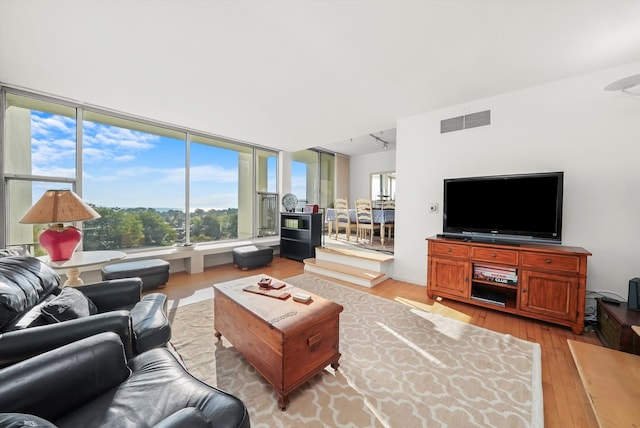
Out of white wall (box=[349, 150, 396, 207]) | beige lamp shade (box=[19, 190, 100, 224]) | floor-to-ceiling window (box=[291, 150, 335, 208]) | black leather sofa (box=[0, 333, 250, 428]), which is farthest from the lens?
white wall (box=[349, 150, 396, 207])

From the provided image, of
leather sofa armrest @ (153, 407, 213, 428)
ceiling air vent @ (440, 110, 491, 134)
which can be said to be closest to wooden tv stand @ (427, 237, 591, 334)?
ceiling air vent @ (440, 110, 491, 134)

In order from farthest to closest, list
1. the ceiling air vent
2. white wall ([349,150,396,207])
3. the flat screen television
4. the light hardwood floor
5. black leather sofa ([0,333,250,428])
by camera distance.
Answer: white wall ([349,150,396,207]) → the ceiling air vent → the flat screen television → the light hardwood floor → black leather sofa ([0,333,250,428])

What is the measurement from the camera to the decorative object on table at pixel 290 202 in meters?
5.73

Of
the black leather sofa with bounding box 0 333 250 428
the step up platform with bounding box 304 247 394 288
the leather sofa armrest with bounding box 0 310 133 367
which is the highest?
the leather sofa armrest with bounding box 0 310 133 367

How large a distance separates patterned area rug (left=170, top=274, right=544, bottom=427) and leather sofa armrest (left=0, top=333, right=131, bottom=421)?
0.77 m

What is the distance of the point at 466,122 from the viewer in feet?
10.7

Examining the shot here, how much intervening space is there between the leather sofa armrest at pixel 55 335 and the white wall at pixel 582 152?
12.6 ft

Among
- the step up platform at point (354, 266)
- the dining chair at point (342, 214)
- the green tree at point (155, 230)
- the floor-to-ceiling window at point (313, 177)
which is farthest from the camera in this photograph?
the floor-to-ceiling window at point (313, 177)

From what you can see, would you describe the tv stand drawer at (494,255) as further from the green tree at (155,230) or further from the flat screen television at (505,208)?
the green tree at (155,230)

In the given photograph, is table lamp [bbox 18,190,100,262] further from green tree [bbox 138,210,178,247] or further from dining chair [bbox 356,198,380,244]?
dining chair [bbox 356,198,380,244]

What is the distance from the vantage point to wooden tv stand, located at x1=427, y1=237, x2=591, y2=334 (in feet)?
7.55

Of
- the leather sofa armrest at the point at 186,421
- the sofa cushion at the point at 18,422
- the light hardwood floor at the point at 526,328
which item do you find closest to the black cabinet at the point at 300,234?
the light hardwood floor at the point at 526,328

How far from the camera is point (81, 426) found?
917 millimetres

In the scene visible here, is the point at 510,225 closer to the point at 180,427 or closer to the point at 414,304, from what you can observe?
the point at 414,304
